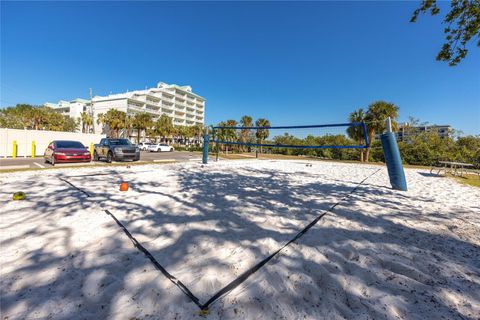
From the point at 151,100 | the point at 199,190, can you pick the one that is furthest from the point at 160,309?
the point at 151,100

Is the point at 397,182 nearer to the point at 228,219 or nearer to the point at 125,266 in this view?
the point at 228,219

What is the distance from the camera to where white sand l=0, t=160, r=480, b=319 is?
180 cm

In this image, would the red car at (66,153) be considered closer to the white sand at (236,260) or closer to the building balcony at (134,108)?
the white sand at (236,260)

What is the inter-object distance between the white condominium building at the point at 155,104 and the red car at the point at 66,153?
65072 mm

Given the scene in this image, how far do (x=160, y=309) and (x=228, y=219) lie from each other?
84.9 inches

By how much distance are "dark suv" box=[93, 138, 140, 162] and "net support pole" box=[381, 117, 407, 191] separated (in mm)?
14469

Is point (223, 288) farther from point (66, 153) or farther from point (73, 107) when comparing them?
point (73, 107)

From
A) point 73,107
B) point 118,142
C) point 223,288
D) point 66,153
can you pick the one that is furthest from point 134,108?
point 223,288

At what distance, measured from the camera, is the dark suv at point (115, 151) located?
44.4 feet

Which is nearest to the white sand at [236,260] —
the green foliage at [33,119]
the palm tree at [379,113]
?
the palm tree at [379,113]

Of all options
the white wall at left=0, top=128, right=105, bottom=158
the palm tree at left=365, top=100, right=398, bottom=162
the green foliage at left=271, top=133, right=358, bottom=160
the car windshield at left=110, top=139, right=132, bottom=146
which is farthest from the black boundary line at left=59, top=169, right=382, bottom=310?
the green foliage at left=271, top=133, right=358, bottom=160

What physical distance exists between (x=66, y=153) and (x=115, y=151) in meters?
2.53

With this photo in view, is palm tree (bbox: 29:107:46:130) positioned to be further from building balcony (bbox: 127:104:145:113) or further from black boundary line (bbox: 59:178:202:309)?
black boundary line (bbox: 59:178:202:309)

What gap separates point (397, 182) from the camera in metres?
6.93
